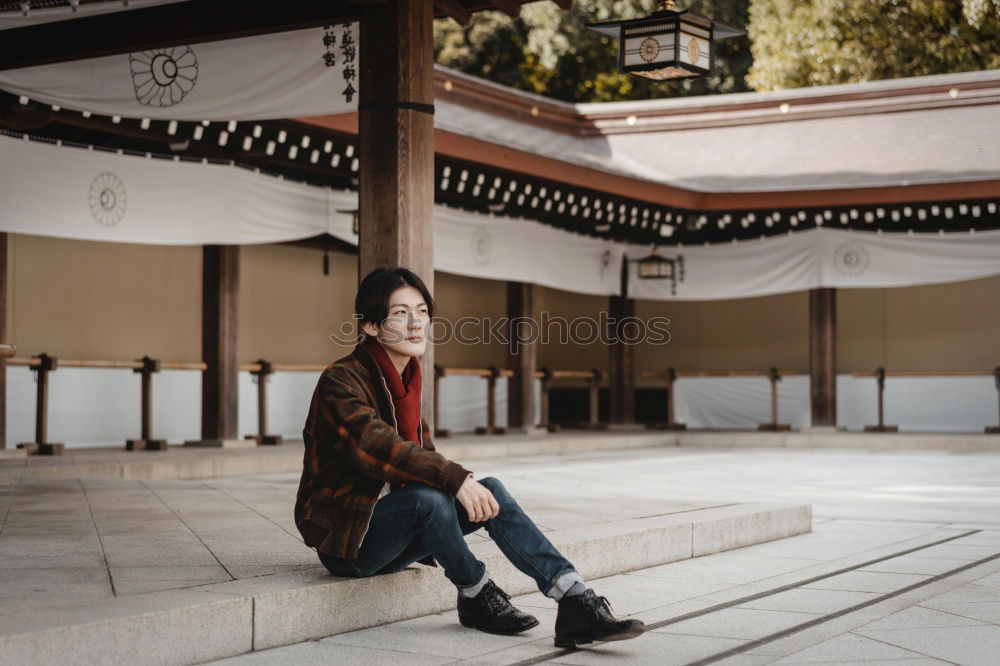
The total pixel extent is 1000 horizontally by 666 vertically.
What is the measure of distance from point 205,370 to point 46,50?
14.6ft

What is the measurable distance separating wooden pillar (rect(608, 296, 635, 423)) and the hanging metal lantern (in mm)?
8853

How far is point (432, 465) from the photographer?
3584 millimetres

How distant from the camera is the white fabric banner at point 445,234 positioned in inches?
364

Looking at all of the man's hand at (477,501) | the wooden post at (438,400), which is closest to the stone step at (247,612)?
the man's hand at (477,501)

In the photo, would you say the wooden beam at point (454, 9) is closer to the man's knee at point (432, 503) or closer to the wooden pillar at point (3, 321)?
the man's knee at point (432, 503)

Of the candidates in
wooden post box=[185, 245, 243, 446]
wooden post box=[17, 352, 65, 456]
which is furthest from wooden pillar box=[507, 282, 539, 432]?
wooden post box=[17, 352, 65, 456]

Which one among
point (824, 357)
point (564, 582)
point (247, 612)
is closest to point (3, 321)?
point (247, 612)

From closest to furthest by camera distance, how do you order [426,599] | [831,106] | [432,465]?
[432,465], [426,599], [831,106]

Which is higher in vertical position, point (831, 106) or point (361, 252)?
point (831, 106)

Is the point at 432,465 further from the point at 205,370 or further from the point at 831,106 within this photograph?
the point at 831,106

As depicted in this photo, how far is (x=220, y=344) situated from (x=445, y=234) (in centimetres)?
302

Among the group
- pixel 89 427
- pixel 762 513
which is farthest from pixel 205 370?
pixel 762 513

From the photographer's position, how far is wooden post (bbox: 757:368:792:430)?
15914mm

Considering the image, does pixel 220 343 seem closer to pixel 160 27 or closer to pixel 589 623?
pixel 160 27
